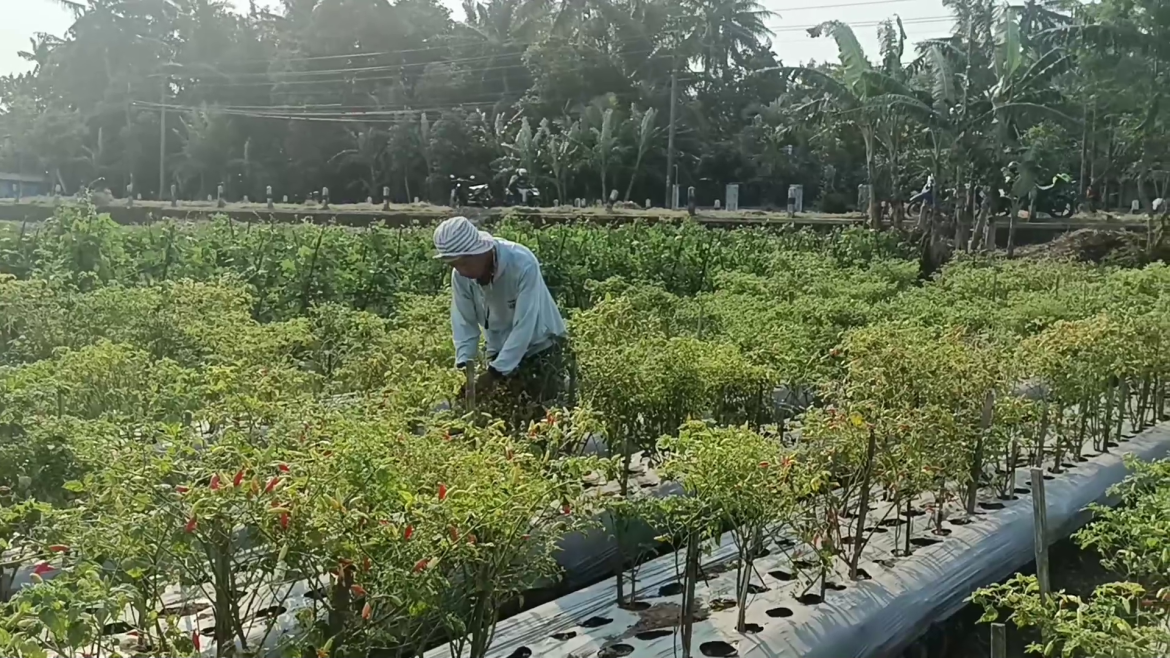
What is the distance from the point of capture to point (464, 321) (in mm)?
4898

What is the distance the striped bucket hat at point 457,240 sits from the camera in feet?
14.6

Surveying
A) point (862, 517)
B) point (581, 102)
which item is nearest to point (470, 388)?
point (862, 517)

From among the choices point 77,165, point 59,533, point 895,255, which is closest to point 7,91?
point 77,165

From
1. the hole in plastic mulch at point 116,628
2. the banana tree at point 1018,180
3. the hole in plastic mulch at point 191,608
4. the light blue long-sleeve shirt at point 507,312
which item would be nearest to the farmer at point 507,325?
the light blue long-sleeve shirt at point 507,312

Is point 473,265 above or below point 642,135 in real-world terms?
below

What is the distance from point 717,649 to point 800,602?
0.58 metres

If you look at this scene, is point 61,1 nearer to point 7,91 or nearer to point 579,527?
point 7,91

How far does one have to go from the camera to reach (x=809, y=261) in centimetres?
1181

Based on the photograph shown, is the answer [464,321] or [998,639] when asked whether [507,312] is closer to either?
[464,321]

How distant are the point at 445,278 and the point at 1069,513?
6.19m

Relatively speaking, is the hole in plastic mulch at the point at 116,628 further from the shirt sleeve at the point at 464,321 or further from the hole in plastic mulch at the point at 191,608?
the shirt sleeve at the point at 464,321

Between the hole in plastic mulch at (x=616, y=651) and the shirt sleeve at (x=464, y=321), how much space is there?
5.29ft

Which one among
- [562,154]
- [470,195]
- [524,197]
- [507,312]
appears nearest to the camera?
[507,312]

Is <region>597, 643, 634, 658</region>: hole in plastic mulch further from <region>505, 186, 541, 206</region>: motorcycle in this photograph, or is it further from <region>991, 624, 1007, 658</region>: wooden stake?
<region>505, 186, 541, 206</region>: motorcycle
